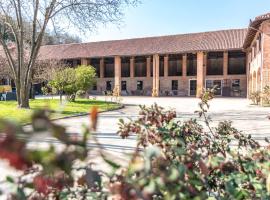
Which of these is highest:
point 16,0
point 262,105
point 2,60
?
point 16,0

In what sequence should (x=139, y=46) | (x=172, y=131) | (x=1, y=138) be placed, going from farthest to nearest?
(x=139, y=46)
(x=172, y=131)
(x=1, y=138)

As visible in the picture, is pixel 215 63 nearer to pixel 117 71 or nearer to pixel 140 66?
pixel 140 66

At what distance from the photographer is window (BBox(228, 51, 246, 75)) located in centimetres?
4188

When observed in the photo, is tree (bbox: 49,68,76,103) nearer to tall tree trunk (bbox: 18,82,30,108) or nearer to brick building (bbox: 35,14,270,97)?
tall tree trunk (bbox: 18,82,30,108)

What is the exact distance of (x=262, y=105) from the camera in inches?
967

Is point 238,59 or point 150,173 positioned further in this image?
point 238,59

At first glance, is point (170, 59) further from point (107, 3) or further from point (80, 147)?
point (80, 147)

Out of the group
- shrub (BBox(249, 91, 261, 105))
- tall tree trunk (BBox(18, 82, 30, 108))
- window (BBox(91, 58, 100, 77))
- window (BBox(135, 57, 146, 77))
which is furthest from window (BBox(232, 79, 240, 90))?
tall tree trunk (BBox(18, 82, 30, 108))

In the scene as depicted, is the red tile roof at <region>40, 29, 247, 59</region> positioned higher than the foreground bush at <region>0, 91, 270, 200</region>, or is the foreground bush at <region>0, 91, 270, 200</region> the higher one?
the red tile roof at <region>40, 29, 247, 59</region>

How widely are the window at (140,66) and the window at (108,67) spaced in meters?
3.59

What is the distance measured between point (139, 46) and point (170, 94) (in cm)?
730

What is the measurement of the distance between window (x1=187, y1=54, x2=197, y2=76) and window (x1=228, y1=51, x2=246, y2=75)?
4195 millimetres

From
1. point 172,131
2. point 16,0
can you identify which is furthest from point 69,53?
point 172,131

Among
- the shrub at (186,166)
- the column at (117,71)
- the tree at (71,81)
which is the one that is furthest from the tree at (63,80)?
the shrub at (186,166)
